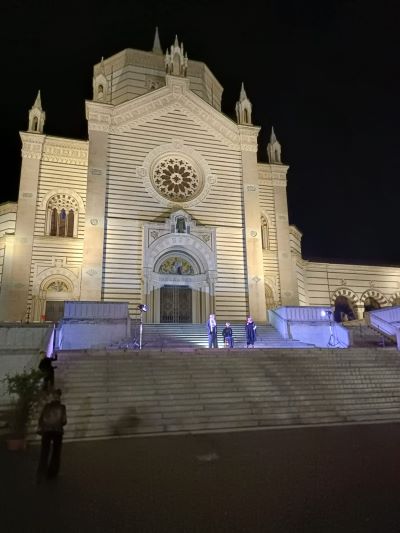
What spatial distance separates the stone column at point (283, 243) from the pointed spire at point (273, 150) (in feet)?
3.61

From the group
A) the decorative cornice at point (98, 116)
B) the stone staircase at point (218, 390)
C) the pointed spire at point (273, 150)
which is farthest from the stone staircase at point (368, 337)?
the decorative cornice at point (98, 116)

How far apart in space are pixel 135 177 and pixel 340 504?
24.1 metres

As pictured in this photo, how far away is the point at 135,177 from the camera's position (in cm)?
2681

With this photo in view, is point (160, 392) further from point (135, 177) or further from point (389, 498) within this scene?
point (135, 177)

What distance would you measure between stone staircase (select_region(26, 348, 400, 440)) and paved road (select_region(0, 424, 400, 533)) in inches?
65.8

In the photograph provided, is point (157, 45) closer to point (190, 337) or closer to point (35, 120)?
point (35, 120)

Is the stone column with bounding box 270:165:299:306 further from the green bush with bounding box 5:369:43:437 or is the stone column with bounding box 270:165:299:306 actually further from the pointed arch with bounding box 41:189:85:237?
the green bush with bounding box 5:369:43:437

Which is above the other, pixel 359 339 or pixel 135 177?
pixel 135 177

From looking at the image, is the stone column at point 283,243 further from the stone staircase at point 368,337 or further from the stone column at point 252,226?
the stone staircase at point 368,337

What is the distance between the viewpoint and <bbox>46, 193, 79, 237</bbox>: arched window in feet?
88.4

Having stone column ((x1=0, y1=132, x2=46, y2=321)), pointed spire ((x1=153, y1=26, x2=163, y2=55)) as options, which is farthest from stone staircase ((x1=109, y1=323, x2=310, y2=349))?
pointed spire ((x1=153, y1=26, x2=163, y2=55))

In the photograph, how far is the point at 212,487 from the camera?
19.8ft

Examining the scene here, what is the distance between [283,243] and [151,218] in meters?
10.5

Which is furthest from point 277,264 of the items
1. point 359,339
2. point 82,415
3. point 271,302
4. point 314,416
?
point 82,415
